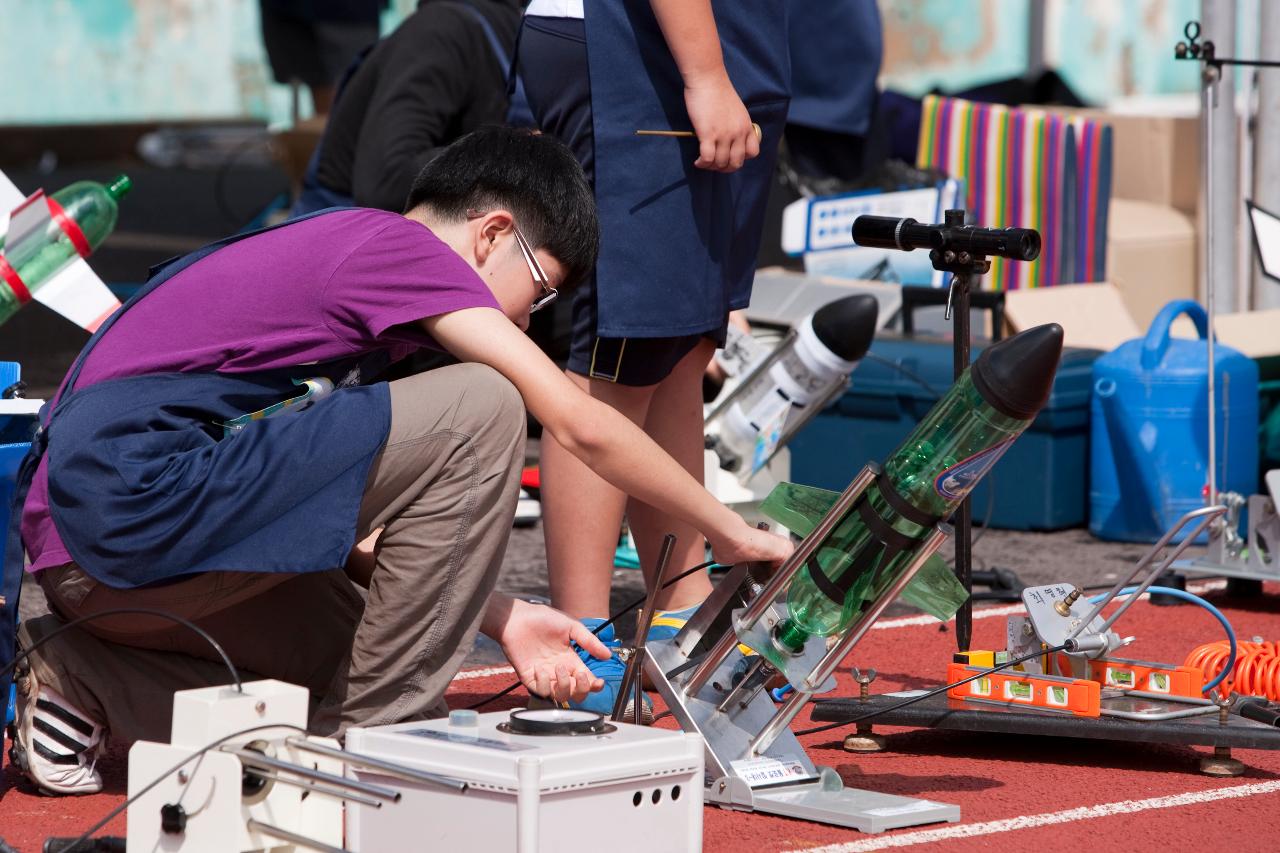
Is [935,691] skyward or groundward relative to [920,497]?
groundward

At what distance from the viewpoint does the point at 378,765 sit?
2184 millimetres

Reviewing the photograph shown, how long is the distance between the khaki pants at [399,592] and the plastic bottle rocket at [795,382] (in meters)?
1.84

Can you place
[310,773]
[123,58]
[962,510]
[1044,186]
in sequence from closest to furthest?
1. [310,773]
2. [962,510]
3. [1044,186]
4. [123,58]

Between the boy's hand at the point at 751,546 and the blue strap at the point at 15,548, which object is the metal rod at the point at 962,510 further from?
the blue strap at the point at 15,548

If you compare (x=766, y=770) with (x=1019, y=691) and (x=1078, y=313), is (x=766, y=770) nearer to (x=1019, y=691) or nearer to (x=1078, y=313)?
(x=1019, y=691)

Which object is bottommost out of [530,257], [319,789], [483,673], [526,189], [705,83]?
[483,673]

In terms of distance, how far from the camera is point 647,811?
7.74 ft

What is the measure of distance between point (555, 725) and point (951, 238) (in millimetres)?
1259

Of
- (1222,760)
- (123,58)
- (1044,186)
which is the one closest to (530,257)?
(1222,760)

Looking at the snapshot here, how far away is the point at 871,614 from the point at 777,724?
0.25m

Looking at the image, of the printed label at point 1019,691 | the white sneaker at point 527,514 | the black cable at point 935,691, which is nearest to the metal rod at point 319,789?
the black cable at point 935,691

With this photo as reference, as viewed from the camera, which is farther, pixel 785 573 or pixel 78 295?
pixel 78 295

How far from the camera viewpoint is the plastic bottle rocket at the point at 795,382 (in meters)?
4.54

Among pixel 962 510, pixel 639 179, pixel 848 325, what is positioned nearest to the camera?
pixel 962 510
